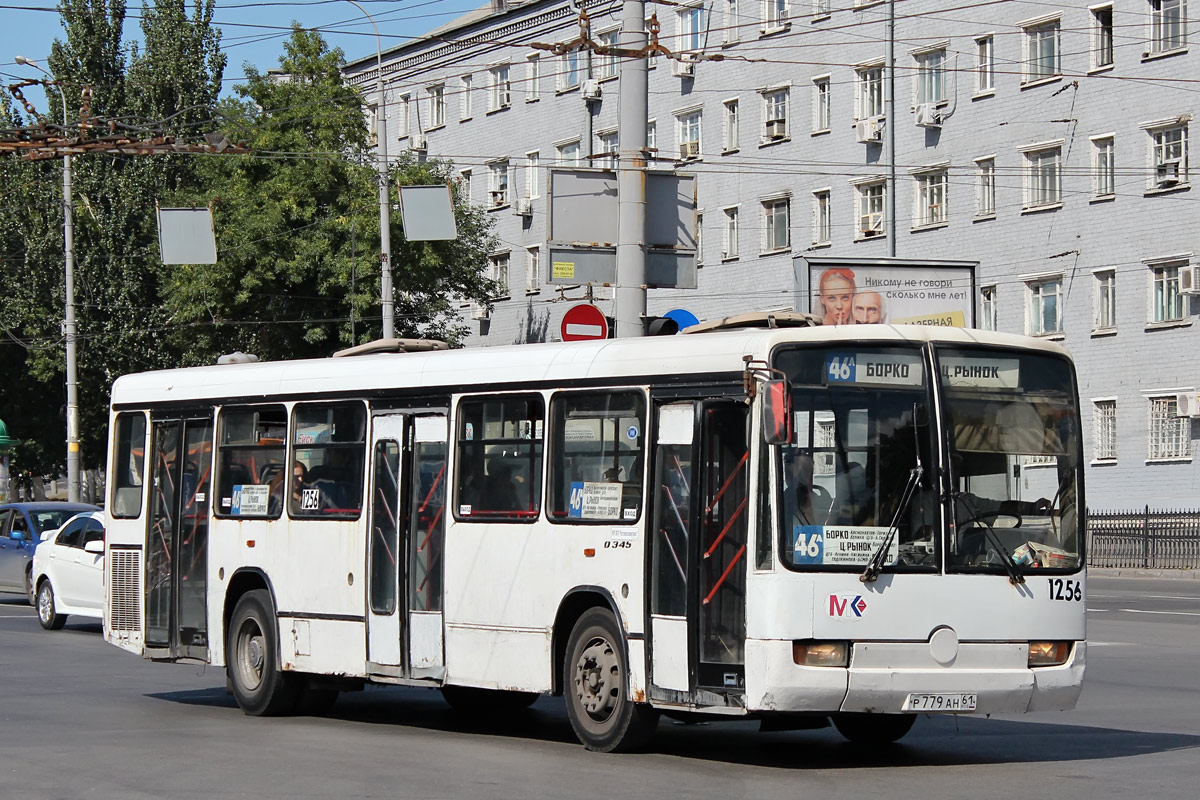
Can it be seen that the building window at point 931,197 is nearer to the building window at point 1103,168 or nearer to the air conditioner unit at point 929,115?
the air conditioner unit at point 929,115

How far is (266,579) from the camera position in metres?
15.2

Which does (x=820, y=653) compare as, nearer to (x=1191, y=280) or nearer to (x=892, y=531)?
(x=892, y=531)

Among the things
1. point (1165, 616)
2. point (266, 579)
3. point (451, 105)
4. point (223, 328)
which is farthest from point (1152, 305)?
point (266, 579)

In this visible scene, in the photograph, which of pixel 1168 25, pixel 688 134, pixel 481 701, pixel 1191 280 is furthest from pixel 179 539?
pixel 688 134

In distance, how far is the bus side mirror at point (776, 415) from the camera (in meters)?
10.8

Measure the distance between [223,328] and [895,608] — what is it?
44.4 metres

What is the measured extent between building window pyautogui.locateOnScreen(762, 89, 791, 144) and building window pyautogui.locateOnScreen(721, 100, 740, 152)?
130 cm

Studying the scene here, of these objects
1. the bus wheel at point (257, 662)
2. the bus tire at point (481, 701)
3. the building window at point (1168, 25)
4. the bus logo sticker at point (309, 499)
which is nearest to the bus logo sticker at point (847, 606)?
the bus tire at point (481, 701)

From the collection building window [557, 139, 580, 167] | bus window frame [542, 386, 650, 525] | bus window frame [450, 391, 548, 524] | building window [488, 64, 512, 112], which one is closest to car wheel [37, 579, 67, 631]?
bus window frame [450, 391, 548, 524]

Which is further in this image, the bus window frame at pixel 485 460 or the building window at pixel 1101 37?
the building window at pixel 1101 37

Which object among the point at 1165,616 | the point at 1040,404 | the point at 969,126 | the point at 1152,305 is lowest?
the point at 1165,616

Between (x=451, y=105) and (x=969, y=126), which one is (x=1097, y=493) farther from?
(x=451, y=105)

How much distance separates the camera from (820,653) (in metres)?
10.9

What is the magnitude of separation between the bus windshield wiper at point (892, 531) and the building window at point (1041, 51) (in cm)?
3870
